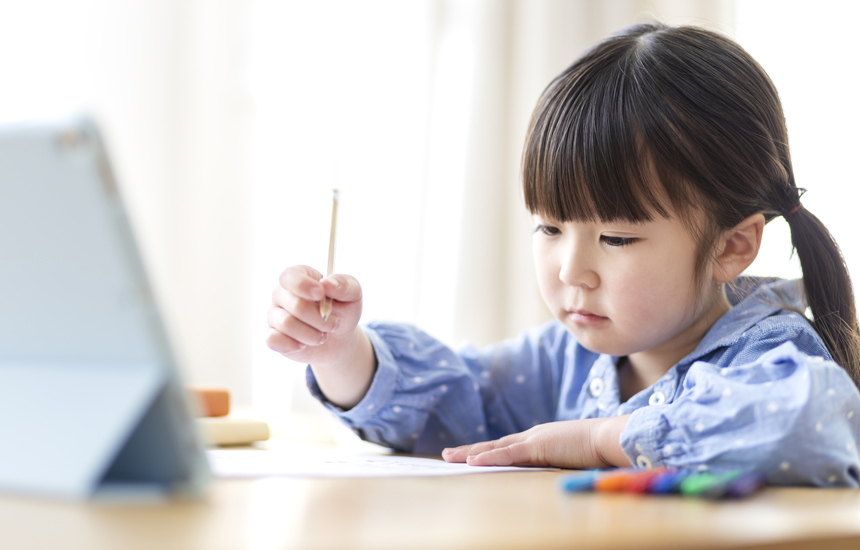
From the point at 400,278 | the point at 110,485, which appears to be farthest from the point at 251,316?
the point at 110,485

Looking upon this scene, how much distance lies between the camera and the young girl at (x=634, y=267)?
0.60 metres

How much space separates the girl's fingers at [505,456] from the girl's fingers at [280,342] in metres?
0.19

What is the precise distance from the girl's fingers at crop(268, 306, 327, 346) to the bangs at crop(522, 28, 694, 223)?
25 cm

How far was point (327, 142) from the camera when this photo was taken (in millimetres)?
1527

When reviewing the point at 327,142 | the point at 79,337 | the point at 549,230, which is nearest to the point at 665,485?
the point at 79,337

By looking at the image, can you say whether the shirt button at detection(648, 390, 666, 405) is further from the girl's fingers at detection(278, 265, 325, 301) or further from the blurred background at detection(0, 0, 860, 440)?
the blurred background at detection(0, 0, 860, 440)

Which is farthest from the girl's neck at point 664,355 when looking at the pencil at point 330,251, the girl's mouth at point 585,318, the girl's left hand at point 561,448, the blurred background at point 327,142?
the blurred background at point 327,142

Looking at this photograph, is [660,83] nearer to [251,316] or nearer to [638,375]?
[638,375]

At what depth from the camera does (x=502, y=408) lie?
0.84 m

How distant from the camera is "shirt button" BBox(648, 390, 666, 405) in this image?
2.14 ft

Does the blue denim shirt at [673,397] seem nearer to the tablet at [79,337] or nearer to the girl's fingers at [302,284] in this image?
the girl's fingers at [302,284]

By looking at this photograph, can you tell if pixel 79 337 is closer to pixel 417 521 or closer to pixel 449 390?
pixel 417 521

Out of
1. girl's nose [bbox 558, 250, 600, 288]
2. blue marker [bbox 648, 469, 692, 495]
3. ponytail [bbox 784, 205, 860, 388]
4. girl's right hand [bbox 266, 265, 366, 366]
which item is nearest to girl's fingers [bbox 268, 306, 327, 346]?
girl's right hand [bbox 266, 265, 366, 366]

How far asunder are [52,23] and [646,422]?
145cm
